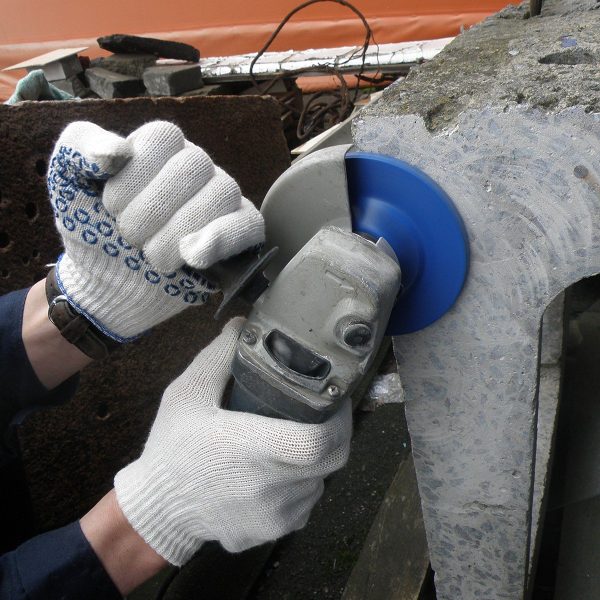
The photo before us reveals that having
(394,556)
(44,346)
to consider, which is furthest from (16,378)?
(394,556)

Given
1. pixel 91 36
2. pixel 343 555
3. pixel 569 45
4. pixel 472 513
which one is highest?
pixel 569 45

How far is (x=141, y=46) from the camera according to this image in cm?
365

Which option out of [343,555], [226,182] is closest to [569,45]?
[226,182]

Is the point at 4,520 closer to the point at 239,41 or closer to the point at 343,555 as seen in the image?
the point at 343,555

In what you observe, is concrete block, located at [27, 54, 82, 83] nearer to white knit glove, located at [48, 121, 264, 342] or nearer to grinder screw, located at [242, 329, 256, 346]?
white knit glove, located at [48, 121, 264, 342]

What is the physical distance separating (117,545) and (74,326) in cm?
40

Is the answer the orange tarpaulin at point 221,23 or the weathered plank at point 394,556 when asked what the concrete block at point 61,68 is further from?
the weathered plank at point 394,556

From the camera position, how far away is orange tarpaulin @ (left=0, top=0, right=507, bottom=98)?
4.13 metres

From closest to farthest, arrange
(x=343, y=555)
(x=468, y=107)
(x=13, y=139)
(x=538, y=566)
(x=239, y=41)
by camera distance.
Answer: (x=468, y=107) < (x=13, y=139) < (x=538, y=566) < (x=343, y=555) < (x=239, y=41)

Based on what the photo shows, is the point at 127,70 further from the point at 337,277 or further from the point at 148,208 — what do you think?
the point at 337,277

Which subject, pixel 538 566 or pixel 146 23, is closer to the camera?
pixel 538 566

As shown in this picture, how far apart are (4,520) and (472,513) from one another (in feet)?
4.00

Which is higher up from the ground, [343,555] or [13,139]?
[13,139]

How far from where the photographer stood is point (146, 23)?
4.66 m
